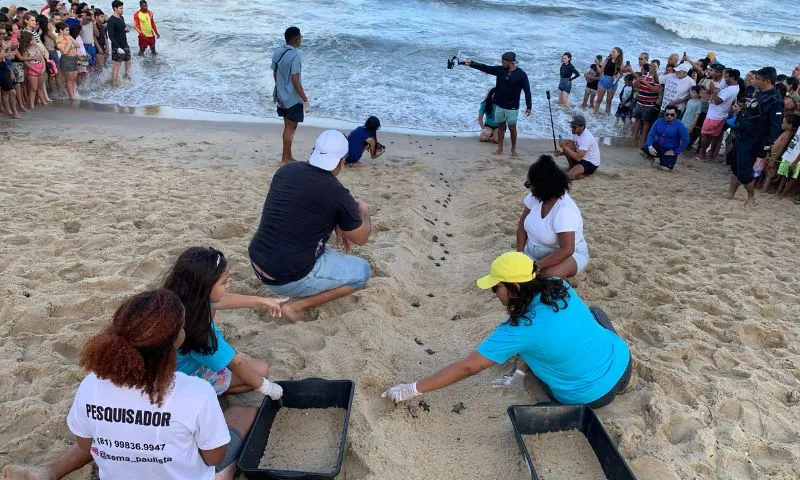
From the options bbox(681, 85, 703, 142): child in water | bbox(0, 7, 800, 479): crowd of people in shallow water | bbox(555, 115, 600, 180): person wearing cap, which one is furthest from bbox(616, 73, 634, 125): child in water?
bbox(555, 115, 600, 180): person wearing cap

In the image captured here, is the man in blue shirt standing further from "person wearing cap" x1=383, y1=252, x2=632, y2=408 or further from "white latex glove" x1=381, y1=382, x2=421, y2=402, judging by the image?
"white latex glove" x1=381, y1=382, x2=421, y2=402

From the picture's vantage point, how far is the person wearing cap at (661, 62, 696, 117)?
31.1 feet

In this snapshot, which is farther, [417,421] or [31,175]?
[31,175]

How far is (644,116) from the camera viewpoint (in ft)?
32.1

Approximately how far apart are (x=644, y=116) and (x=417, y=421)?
837 cm

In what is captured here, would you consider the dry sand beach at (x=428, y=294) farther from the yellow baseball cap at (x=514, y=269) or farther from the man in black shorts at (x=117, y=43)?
the man in black shorts at (x=117, y=43)

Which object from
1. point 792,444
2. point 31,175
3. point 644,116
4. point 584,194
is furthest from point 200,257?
point 644,116

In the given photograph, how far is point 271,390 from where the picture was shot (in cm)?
294

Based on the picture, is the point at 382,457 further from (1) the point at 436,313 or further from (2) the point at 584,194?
(2) the point at 584,194

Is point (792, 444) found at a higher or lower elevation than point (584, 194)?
higher

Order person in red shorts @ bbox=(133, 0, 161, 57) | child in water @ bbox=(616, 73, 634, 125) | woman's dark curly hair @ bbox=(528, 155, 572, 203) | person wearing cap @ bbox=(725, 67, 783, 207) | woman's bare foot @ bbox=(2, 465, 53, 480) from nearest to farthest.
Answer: woman's bare foot @ bbox=(2, 465, 53, 480), woman's dark curly hair @ bbox=(528, 155, 572, 203), person wearing cap @ bbox=(725, 67, 783, 207), child in water @ bbox=(616, 73, 634, 125), person in red shorts @ bbox=(133, 0, 161, 57)

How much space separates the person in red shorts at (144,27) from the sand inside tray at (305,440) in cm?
1227

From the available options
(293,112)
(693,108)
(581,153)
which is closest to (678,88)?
(693,108)

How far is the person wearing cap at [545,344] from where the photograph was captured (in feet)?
9.12
